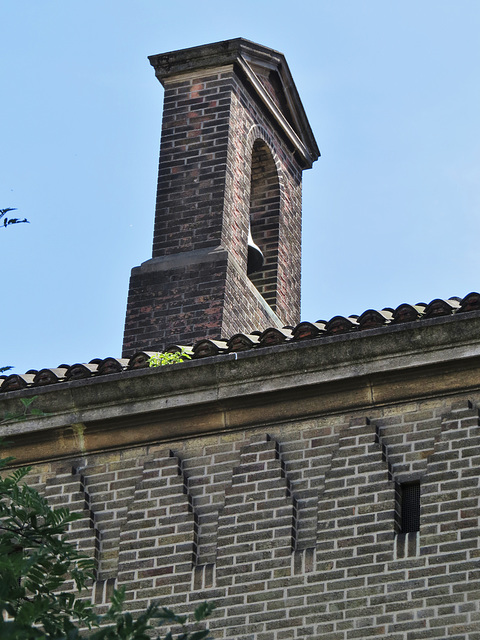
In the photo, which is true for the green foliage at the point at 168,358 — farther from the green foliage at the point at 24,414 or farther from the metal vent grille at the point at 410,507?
the metal vent grille at the point at 410,507

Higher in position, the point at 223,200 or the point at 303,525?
the point at 223,200

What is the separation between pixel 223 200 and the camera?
17062 mm

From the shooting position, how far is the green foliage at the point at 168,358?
12.7 m

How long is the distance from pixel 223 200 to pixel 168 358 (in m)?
4.54

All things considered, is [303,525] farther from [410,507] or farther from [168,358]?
[168,358]

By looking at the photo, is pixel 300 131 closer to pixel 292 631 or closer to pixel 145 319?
pixel 145 319

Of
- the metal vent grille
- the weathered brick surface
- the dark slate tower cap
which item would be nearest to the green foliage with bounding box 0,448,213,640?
the weathered brick surface

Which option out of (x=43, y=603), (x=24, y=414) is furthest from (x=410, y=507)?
(x=43, y=603)

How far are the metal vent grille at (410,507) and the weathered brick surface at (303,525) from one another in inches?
3.5

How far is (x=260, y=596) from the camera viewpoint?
11.7 metres

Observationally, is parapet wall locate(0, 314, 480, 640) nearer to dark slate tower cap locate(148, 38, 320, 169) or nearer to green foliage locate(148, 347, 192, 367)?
green foliage locate(148, 347, 192, 367)

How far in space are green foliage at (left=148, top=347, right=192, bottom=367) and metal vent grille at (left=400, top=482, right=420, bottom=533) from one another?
6.67 feet

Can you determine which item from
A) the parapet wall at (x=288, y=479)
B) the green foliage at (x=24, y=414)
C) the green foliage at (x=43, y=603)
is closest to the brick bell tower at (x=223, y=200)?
the parapet wall at (x=288, y=479)

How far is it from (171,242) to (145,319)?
97 cm
